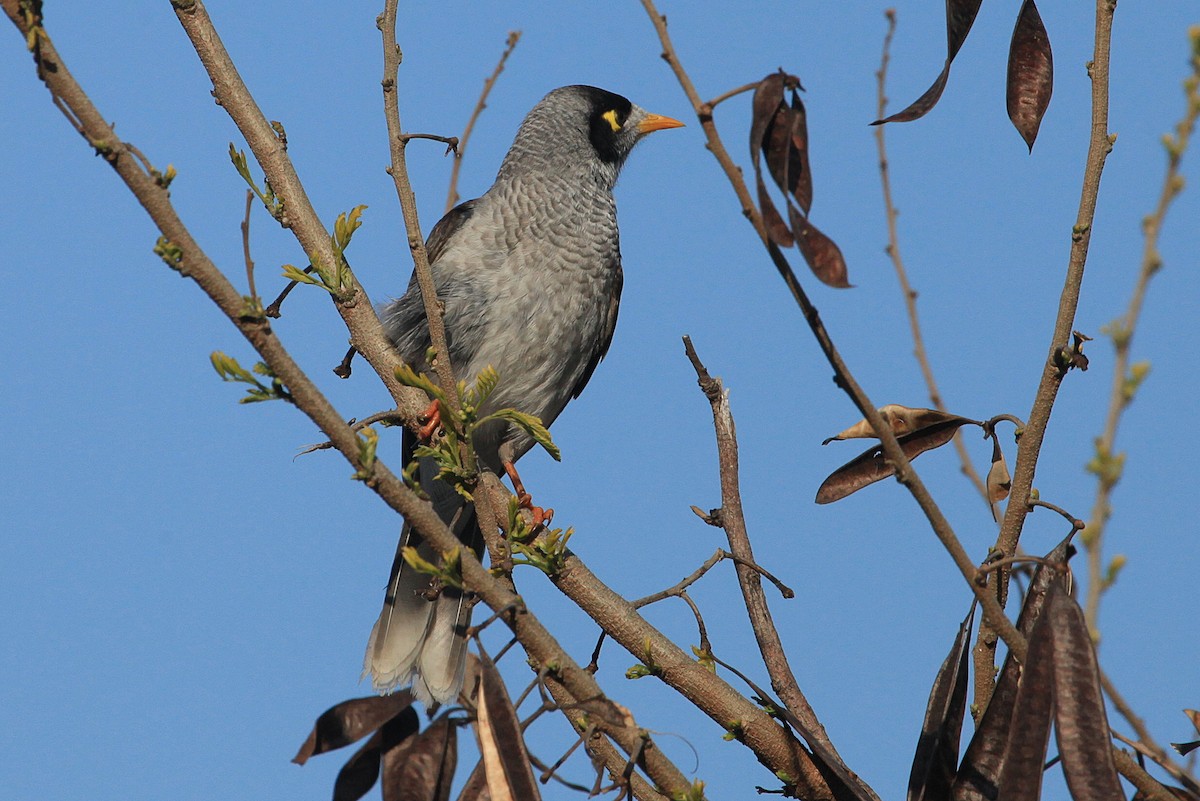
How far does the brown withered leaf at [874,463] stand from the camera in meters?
2.51

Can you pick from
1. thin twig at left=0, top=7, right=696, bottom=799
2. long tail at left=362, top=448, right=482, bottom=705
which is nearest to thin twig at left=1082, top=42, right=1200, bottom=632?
thin twig at left=0, top=7, right=696, bottom=799

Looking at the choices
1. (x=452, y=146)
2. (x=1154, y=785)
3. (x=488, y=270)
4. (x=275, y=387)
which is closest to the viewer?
(x=1154, y=785)

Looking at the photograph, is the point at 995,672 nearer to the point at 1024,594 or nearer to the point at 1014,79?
the point at 1024,594

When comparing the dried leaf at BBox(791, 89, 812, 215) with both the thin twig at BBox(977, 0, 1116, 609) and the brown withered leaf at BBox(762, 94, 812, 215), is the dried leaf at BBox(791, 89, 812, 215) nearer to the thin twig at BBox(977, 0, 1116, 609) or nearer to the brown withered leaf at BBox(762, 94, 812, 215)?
the brown withered leaf at BBox(762, 94, 812, 215)

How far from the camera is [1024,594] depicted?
7.35ft

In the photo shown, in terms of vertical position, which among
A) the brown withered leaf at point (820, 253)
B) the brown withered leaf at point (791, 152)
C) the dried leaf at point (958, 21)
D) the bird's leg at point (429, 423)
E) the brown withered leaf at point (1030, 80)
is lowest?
the brown withered leaf at point (820, 253)

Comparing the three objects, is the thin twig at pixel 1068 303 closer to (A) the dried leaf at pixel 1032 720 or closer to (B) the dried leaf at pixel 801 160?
(A) the dried leaf at pixel 1032 720

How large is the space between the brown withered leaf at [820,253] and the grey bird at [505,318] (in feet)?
8.91

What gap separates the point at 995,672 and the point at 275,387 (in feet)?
4.87

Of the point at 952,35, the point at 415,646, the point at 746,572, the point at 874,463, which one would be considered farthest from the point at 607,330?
the point at 952,35

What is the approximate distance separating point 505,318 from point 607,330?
2.49 ft

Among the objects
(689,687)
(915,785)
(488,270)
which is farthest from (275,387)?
(488,270)

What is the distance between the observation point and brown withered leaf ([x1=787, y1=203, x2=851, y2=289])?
1706 mm

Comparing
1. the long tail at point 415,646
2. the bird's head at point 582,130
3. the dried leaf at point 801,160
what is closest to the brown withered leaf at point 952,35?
the dried leaf at point 801,160
